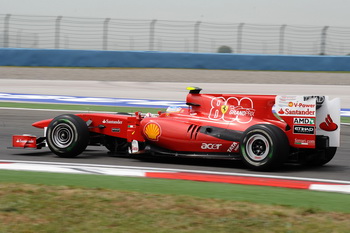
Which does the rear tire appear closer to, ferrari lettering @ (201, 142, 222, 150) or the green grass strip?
ferrari lettering @ (201, 142, 222, 150)

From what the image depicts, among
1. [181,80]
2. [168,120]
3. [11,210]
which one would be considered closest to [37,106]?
[181,80]

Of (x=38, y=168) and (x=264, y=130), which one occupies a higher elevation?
(x=264, y=130)

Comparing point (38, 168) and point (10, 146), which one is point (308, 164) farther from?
point (10, 146)

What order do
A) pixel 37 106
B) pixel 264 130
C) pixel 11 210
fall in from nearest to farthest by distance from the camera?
pixel 11 210, pixel 264 130, pixel 37 106

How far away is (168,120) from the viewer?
27.7 feet

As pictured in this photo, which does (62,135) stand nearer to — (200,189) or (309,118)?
(200,189)

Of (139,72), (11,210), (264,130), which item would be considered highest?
(139,72)

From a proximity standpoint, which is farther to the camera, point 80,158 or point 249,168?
point 80,158

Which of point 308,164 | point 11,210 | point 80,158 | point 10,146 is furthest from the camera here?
point 10,146

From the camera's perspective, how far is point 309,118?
25.2 feet

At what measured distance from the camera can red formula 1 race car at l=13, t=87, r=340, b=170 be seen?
7684 mm

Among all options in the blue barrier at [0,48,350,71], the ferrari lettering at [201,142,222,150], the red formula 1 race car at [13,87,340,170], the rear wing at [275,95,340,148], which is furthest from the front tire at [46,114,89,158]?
the blue barrier at [0,48,350,71]

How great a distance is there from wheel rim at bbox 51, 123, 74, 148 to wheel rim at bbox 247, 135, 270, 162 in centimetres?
260

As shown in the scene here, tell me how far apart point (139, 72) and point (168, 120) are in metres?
14.8
